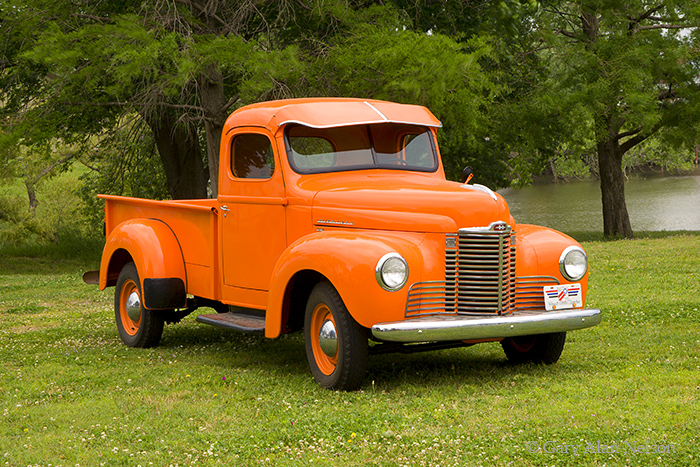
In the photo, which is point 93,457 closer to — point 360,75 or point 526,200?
point 360,75

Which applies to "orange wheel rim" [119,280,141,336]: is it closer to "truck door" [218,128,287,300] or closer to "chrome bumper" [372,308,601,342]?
"truck door" [218,128,287,300]

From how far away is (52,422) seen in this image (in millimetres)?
5699

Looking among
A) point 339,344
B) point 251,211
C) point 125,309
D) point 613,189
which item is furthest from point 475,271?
point 613,189

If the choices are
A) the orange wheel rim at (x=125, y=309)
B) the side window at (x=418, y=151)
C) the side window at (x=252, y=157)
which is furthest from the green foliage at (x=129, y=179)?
the side window at (x=418, y=151)

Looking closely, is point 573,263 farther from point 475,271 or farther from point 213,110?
point 213,110

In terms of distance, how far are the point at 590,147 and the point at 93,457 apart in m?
28.8

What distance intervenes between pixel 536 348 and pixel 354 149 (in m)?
2.51

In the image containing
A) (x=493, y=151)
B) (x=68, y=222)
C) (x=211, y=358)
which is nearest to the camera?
(x=211, y=358)

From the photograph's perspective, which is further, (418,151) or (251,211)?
(418,151)

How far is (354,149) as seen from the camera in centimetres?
750

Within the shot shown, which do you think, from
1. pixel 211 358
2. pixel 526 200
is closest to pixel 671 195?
pixel 526 200

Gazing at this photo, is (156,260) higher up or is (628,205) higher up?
(156,260)

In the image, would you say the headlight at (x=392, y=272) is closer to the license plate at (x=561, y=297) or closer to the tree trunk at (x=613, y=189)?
the license plate at (x=561, y=297)

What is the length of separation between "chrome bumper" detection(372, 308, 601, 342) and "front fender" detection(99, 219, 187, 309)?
3.10 m
